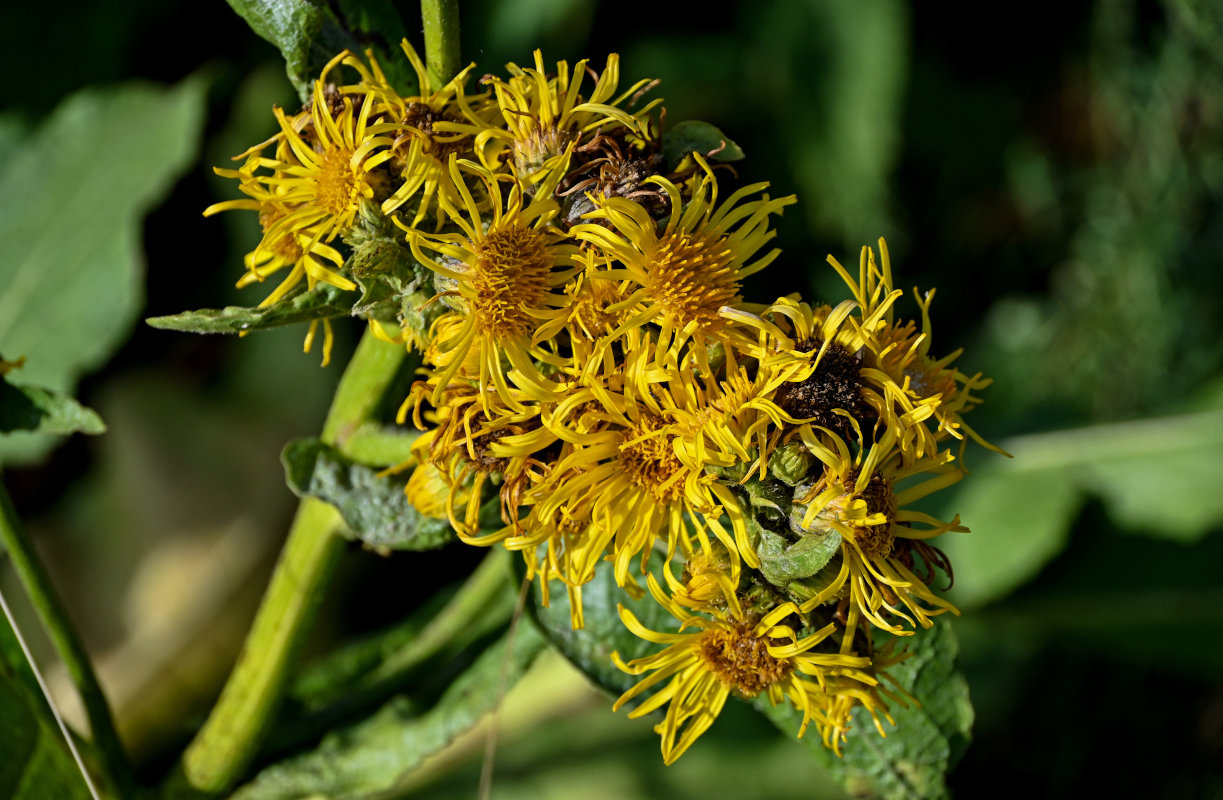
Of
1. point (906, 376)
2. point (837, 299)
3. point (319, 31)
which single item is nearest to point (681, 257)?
point (906, 376)

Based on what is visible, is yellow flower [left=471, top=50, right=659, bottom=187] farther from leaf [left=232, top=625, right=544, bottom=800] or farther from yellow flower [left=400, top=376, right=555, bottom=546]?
leaf [left=232, top=625, right=544, bottom=800]

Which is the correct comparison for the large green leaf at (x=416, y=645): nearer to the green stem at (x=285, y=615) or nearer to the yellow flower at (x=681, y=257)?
the green stem at (x=285, y=615)

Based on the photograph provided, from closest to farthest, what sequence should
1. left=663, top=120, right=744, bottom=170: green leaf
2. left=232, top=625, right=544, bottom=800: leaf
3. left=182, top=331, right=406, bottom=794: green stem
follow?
1. left=663, top=120, right=744, bottom=170: green leaf
2. left=182, top=331, right=406, bottom=794: green stem
3. left=232, top=625, right=544, bottom=800: leaf

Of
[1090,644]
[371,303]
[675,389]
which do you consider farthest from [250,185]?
[1090,644]

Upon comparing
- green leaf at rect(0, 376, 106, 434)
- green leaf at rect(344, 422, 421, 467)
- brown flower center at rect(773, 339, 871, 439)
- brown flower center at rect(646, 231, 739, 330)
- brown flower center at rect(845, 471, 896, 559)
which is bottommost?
brown flower center at rect(845, 471, 896, 559)

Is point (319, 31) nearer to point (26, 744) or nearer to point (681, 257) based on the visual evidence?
point (681, 257)

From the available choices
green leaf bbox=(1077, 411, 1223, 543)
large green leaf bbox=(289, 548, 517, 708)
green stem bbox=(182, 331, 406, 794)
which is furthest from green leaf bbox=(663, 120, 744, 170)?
green leaf bbox=(1077, 411, 1223, 543)

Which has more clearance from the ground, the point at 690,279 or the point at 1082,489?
the point at 690,279
